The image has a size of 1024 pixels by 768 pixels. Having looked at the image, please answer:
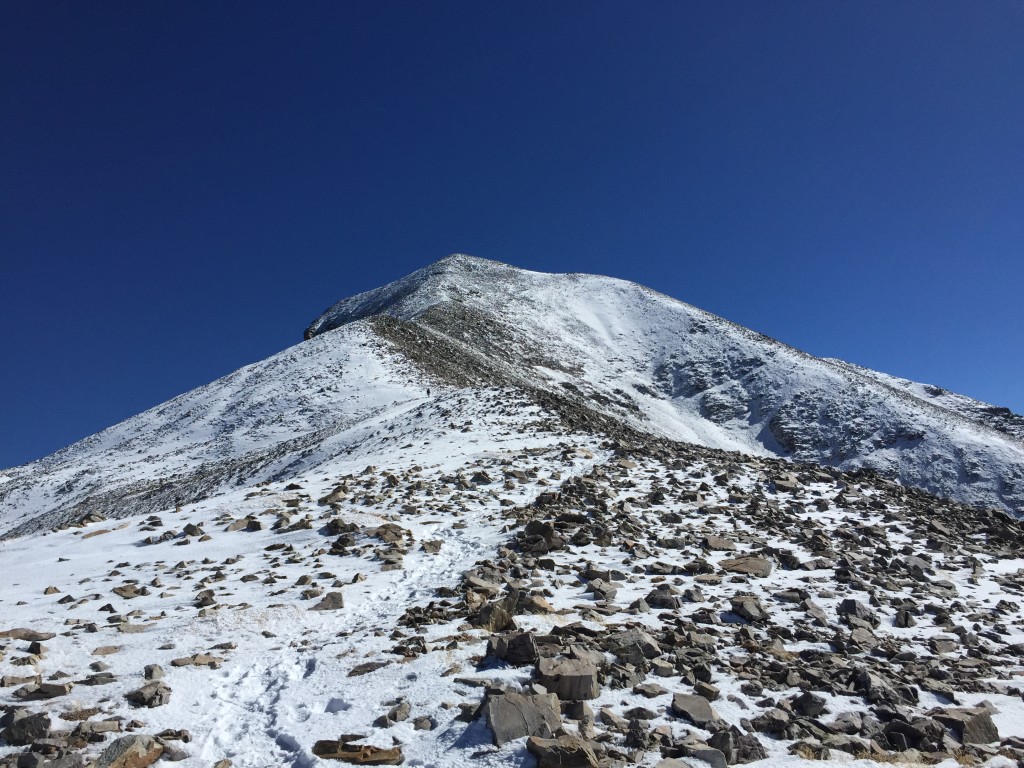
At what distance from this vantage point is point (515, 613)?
30.5 ft

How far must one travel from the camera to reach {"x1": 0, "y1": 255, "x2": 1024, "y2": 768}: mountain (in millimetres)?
6293

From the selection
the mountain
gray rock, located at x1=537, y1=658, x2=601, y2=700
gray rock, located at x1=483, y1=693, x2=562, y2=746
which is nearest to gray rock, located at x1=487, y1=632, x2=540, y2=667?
the mountain

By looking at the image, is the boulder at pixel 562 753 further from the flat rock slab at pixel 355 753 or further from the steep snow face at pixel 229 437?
the steep snow face at pixel 229 437

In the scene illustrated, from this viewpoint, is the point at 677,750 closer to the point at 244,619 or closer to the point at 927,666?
the point at 927,666

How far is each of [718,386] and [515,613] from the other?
6787 centimetres

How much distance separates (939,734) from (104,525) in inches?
720

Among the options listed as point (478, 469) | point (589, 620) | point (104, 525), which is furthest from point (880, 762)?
point (104, 525)

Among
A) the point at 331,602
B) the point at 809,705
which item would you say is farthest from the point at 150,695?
the point at 809,705

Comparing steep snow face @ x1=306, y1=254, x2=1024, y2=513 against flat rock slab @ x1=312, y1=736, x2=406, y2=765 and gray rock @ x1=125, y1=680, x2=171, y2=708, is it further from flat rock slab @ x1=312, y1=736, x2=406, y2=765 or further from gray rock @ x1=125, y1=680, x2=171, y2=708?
flat rock slab @ x1=312, y1=736, x2=406, y2=765

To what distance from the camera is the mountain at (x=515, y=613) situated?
6.29m

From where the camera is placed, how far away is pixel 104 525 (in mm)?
15609

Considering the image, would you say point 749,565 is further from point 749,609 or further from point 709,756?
point 709,756

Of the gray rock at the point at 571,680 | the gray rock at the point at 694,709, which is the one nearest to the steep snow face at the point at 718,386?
the gray rock at the point at 571,680

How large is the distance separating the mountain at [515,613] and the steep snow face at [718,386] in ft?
117
